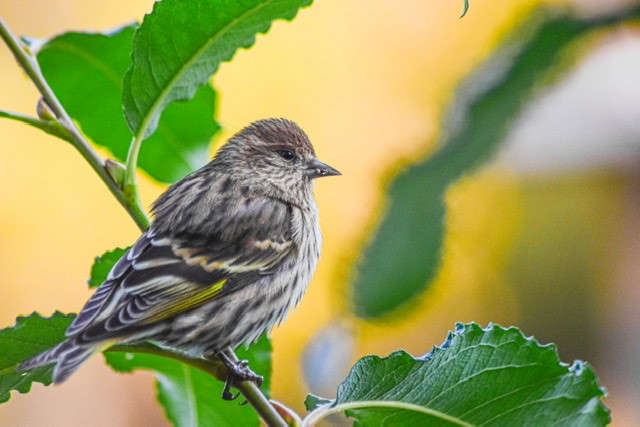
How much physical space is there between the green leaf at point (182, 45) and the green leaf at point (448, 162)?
1.70 ft

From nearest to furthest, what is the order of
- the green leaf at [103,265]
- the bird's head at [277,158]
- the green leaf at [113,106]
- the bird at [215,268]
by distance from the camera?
the bird at [215,268] → the green leaf at [103,265] → the green leaf at [113,106] → the bird's head at [277,158]

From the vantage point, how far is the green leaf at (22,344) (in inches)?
96.0

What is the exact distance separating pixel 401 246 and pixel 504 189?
12.0 feet

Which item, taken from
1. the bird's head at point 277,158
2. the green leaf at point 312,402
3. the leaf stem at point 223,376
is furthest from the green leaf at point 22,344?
the bird's head at point 277,158

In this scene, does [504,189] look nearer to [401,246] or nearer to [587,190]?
[587,190]

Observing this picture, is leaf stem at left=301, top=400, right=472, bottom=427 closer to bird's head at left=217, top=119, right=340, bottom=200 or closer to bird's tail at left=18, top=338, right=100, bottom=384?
bird's tail at left=18, top=338, right=100, bottom=384

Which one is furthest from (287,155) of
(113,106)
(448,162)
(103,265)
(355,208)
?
(355,208)

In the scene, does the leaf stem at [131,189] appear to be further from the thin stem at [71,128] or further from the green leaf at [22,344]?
the green leaf at [22,344]

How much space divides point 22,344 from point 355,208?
12.9 ft

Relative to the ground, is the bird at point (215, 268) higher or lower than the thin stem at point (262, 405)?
higher

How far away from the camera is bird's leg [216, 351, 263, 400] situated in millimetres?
2448

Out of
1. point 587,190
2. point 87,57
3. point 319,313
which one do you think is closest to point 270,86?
point 319,313

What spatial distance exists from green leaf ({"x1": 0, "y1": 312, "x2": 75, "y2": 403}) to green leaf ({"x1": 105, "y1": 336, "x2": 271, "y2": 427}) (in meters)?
0.56

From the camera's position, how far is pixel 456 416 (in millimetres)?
2373
